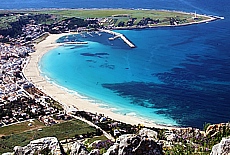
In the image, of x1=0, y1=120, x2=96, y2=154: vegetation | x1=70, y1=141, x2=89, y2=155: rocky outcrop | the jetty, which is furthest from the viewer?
the jetty

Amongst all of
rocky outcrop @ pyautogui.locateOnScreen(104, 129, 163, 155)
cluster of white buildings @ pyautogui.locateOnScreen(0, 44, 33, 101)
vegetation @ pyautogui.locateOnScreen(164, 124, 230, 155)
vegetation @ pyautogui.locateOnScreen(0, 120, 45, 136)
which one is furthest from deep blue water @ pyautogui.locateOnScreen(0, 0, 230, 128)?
rocky outcrop @ pyautogui.locateOnScreen(104, 129, 163, 155)

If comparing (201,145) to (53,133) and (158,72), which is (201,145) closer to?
(53,133)

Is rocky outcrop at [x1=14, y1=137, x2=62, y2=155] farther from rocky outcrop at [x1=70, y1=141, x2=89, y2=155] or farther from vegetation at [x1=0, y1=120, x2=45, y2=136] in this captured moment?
vegetation at [x1=0, y1=120, x2=45, y2=136]

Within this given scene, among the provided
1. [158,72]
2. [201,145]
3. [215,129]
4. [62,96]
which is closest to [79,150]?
[201,145]

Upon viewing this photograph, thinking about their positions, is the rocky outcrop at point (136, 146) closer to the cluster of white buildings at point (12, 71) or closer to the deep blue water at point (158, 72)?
the deep blue water at point (158, 72)

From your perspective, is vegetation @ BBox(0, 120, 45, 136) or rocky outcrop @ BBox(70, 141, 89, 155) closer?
rocky outcrop @ BBox(70, 141, 89, 155)

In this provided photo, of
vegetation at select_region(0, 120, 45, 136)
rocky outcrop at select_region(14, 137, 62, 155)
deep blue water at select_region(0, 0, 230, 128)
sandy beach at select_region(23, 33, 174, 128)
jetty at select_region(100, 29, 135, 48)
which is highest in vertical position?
rocky outcrop at select_region(14, 137, 62, 155)

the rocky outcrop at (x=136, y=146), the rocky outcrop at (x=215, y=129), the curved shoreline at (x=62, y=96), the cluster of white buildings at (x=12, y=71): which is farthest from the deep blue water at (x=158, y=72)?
the rocky outcrop at (x=136, y=146)

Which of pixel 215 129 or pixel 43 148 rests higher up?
pixel 43 148

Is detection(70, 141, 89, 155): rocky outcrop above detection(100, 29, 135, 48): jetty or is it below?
above
